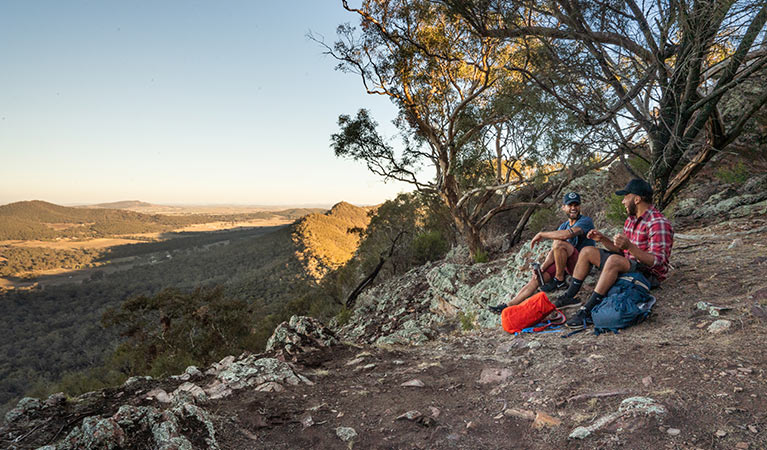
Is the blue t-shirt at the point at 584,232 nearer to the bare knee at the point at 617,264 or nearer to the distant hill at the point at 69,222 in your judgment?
the bare knee at the point at 617,264

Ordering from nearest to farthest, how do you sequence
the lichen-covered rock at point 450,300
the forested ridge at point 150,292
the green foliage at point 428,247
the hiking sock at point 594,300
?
the hiking sock at point 594,300
the lichen-covered rock at point 450,300
the green foliage at point 428,247
the forested ridge at point 150,292

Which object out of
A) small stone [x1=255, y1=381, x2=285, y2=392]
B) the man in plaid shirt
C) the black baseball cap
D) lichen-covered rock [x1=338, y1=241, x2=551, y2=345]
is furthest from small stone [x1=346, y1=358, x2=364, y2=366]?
the black baseball cap

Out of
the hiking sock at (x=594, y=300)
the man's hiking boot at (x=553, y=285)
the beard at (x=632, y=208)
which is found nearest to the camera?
the hiking sock at (x=594, y=300)

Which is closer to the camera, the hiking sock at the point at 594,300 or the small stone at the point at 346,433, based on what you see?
the small stone at the point at 346,433

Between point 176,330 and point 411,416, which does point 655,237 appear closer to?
point 411,416

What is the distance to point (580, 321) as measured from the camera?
380 centimetres

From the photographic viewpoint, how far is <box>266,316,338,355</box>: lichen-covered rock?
170 inches

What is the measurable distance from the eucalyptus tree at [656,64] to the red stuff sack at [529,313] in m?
3.82

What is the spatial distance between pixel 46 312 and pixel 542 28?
239 feet

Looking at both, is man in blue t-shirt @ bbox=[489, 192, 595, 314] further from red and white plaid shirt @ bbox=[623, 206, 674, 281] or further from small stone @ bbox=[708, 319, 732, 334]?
small stone @ bbox=[708, 319, 732, 334]

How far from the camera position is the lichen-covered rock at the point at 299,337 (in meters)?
4.31

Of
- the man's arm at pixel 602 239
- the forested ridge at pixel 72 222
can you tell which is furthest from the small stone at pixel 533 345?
the forested ridge at pixel 72 222

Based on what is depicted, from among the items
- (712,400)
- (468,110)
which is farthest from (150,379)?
(468,110)

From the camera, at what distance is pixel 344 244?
58812 mm
